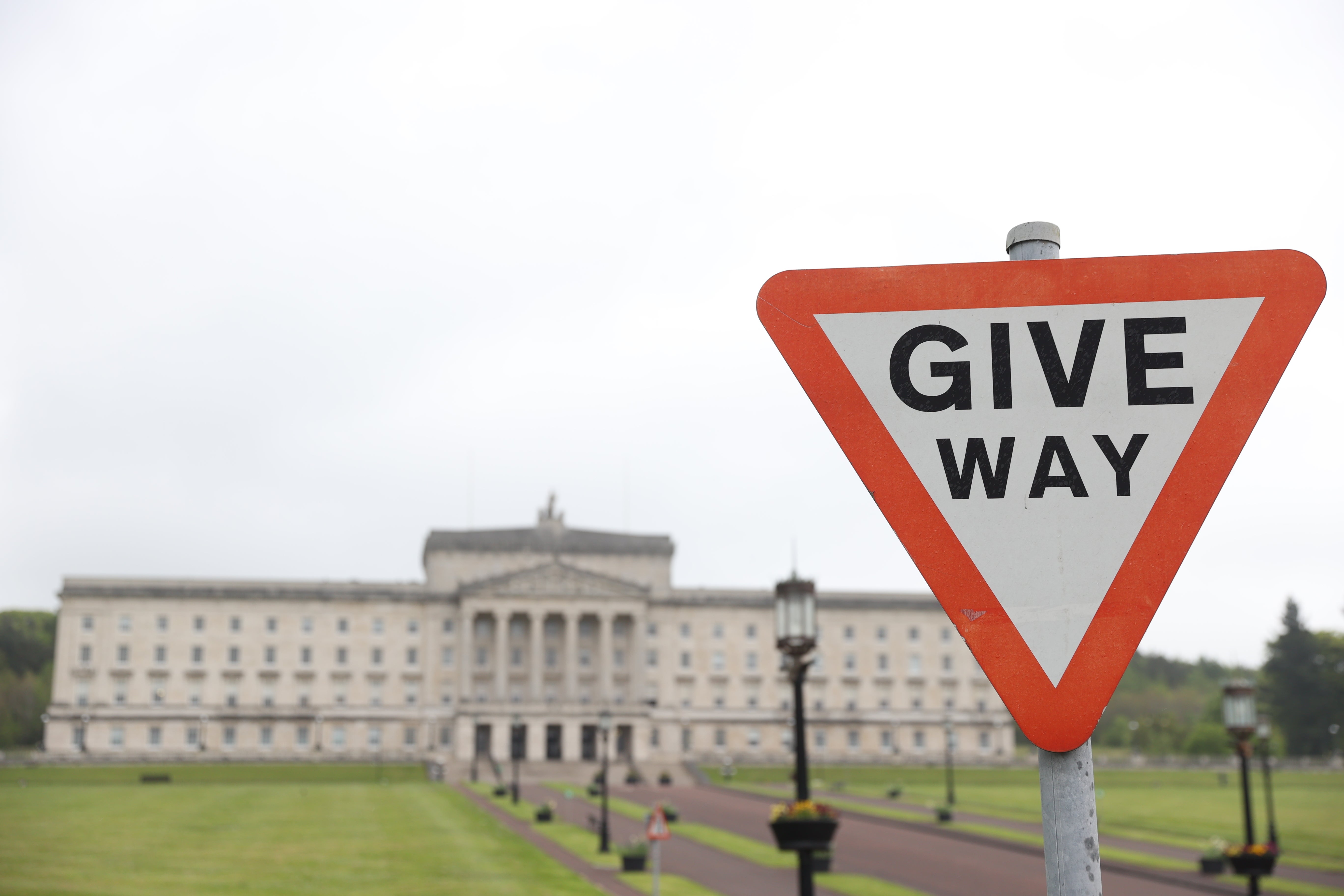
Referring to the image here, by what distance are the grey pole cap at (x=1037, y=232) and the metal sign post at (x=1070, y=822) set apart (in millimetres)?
1184

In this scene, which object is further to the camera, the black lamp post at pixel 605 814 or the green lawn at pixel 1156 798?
the green lawn at pixel 1156 798

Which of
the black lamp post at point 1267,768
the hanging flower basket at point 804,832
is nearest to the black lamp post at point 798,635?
the hanging flower basket at point 804,832

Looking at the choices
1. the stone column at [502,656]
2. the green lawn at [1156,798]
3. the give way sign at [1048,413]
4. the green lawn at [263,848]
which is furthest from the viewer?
the stone column at [502,656]

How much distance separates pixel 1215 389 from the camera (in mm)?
2607

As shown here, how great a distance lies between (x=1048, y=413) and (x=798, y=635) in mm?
11573

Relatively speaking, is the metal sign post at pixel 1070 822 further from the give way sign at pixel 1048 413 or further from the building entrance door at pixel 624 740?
the building entrance door at pixel 624 740

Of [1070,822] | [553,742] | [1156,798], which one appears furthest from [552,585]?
[1070,822]

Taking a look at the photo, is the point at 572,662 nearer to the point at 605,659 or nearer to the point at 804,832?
the point at 605,659

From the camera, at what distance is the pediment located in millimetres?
110500

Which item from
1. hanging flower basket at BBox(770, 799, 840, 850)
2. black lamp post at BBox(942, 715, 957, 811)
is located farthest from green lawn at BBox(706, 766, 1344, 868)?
hanging flower basket at BBox(770, 799, 840, 850)

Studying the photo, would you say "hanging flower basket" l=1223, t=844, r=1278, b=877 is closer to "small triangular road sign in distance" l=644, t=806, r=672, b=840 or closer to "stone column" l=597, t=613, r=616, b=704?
"small triangular road sign in distance" l=644, t=806, r=672, b=840

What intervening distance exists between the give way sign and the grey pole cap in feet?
0.21

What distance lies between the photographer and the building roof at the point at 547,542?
384ft

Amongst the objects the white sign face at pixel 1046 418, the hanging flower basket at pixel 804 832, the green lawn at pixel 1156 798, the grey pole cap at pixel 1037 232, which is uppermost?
the grey pole cap at pixel 1037 232
